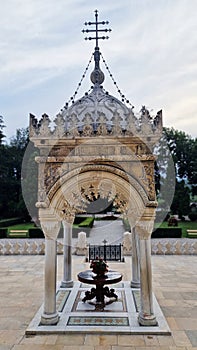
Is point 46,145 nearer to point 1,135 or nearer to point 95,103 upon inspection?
point 95,103

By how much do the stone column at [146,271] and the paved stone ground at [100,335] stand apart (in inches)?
14.1

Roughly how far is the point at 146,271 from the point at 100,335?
122 cm

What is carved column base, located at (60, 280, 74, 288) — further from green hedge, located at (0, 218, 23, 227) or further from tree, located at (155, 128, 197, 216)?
green hedge, located at (0, 218, 23, 227)

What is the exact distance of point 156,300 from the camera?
614 centimetres

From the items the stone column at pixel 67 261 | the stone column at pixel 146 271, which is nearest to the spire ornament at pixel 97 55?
the stone column at pixel 146 271

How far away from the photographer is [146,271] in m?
4.90

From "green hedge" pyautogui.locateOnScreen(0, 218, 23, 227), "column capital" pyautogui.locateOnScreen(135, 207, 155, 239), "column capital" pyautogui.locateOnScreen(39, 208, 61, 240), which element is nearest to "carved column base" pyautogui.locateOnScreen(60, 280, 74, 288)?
"column capital" pyautogui.locateOnScreen(39, 208, 61, 240)

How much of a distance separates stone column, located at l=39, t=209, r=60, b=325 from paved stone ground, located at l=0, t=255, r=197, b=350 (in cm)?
41

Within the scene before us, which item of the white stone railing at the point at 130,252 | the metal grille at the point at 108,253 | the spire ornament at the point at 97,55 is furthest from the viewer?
the white stone railing at the point at 130,252

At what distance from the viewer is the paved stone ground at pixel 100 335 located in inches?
171

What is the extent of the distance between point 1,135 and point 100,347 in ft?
77.0

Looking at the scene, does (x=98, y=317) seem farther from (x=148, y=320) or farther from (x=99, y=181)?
(x=99, y=181)

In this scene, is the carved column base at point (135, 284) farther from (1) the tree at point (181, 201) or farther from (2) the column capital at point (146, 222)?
(1) the tree at point (181, 201)

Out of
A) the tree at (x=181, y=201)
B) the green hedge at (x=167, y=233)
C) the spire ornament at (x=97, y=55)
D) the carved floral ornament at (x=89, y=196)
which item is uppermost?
the spire ornament at (x=97, y=55)
